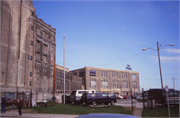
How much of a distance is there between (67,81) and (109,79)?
97.6ft

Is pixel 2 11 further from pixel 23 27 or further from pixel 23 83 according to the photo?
pixel 23 83

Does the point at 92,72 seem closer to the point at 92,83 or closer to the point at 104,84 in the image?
the point at 92,83

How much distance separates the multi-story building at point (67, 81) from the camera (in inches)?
2181

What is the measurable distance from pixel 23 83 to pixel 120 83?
61.1 meters

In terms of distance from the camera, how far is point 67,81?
62.4 meters

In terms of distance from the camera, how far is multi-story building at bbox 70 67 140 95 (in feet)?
265

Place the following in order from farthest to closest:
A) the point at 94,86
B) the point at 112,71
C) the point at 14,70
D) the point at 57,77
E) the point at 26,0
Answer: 1. the point at 112,71
2. the point at 94,86
3. the point at 57,77
4. the point at 26,0
5. the point at 14,70

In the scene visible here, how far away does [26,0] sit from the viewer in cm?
4053

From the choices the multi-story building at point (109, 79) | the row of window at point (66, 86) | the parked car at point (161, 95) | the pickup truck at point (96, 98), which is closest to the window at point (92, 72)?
the multi-story building at point (109, 79)

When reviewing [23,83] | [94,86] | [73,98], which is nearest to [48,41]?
[23,83]

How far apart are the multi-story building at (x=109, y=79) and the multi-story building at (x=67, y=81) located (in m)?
5.79

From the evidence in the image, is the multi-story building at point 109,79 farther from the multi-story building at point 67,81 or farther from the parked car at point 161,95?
the parked car at point 161,95

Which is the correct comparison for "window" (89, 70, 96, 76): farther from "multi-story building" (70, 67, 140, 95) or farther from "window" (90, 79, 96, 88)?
"window" (90, 79, 96, 88)

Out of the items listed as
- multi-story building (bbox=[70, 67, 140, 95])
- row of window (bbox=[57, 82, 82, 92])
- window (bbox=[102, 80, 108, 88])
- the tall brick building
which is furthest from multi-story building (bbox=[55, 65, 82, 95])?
window (bbox=[102, 80, 108, 88])
